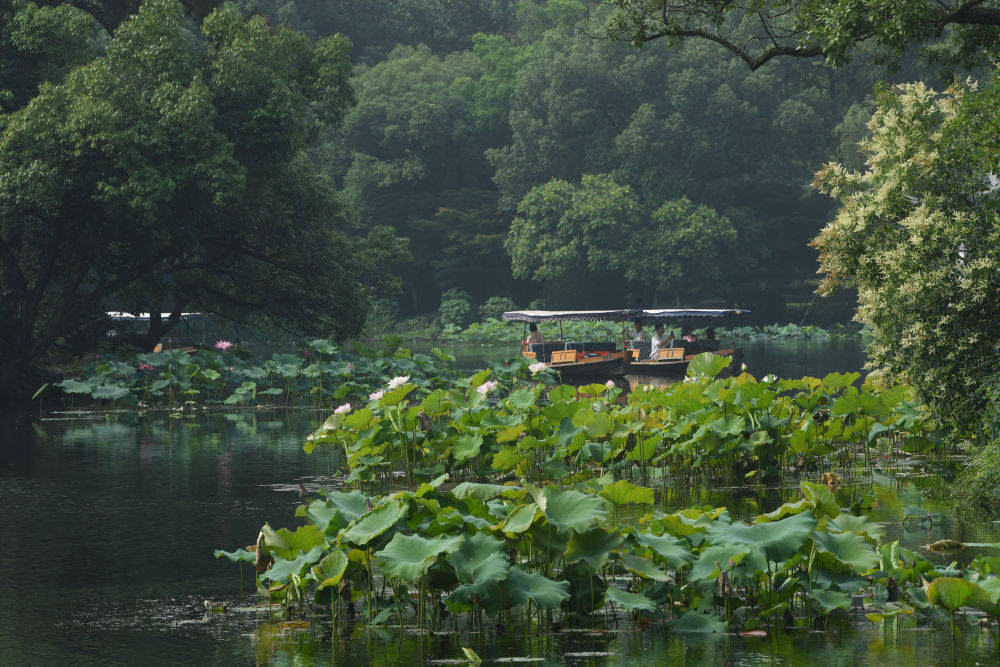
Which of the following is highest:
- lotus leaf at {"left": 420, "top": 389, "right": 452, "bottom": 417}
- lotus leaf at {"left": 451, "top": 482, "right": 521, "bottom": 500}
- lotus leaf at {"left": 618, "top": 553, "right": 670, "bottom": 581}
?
lotus leaf at {"left": 420, "top": 389, "right": 452, "bottom": 417}

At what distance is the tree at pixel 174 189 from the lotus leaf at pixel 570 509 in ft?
50.9

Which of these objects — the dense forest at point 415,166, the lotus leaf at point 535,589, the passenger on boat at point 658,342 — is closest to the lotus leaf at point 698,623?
the lotus leaf at point 535,589

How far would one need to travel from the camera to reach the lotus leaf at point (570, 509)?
228 inches

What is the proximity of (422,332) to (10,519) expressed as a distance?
4919 centimetres

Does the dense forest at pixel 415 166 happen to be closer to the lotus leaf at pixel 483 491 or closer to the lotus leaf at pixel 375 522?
the lotus leaf at pixel 483 491

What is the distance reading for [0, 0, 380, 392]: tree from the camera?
2012 cm

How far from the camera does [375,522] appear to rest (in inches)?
234

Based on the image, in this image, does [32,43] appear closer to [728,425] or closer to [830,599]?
[728,425]

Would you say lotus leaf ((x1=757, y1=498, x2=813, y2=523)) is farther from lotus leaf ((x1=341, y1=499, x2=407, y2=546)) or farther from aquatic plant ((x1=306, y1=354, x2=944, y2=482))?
aquatic plant ((x1=306, y1=354, x2=944, y2=482))

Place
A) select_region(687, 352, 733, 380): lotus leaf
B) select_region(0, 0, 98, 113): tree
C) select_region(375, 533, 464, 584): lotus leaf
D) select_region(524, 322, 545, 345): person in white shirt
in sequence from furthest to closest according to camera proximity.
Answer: select_region(524, 322, 545, 345): person in white shirt < select_region(0, 0, 98, 113): tree < select_region(687, 352, 733, 380): lotus leaf < select_region(375, 533, 464, 584): lotus leaf

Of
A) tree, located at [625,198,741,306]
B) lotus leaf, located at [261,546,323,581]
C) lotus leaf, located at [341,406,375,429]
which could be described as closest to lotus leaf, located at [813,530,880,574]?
lotus leaf, located at [261,546,323,581]

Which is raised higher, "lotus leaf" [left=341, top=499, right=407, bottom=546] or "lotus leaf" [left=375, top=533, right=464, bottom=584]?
"lotus leaf" [left=341, top=499, right=407, bottom=546]

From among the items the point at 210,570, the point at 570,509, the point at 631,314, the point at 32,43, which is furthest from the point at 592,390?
the point at 631,314

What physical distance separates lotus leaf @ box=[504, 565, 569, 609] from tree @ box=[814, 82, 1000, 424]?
6322 millimetres
